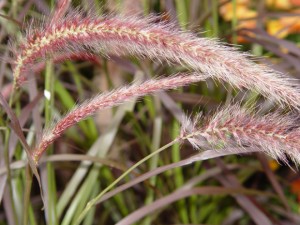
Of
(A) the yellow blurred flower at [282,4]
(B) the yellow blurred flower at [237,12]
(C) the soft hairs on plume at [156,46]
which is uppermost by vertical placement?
(C) the soft hairs on plume at [156,46]

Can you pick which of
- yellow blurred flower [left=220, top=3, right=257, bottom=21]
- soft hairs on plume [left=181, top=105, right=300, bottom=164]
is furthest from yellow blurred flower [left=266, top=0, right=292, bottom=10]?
soft hairs on plume [left=181, top=105, right=300, bottom=164]

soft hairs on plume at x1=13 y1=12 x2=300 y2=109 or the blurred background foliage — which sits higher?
soft hairs on plume at x1=13 y1=12 x2=300 y2=109

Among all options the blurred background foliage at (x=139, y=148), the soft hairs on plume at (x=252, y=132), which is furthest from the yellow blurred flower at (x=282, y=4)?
the soft hairs on plume at (x=252, y=132)

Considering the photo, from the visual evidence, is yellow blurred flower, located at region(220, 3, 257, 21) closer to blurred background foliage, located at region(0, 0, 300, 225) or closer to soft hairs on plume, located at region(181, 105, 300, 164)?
blurred background foliage, located at region(0, 0, 300, 225)

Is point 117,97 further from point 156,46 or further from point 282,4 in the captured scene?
point 282,4

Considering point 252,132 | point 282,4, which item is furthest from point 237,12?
point 252,132

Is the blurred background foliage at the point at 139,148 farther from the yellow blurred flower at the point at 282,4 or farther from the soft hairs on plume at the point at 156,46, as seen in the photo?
the yellow blurred flower at the point at 282,4
